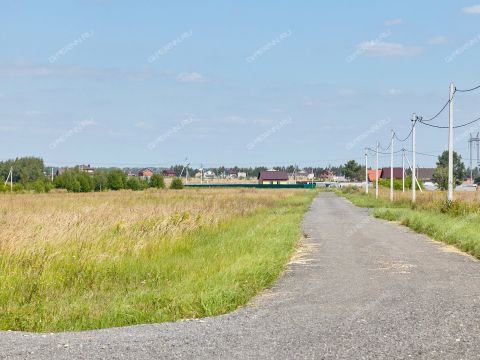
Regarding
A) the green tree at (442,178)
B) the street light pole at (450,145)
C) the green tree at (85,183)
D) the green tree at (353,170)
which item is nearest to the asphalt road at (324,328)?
the street light pole at (450,145)

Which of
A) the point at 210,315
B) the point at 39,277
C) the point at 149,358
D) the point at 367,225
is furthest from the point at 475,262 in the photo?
the point at 367,225

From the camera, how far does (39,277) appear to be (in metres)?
11.5

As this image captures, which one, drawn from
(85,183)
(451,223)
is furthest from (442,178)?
(451,223)

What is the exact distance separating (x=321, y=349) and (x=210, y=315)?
2.58m

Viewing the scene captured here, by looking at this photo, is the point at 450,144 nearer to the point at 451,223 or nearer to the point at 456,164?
the point at 451,223

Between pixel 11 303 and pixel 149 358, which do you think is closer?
pixel 149 358

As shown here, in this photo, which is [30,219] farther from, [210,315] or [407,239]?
[210,315]

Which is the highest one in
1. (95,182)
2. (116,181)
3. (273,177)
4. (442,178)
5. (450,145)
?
(273,177)

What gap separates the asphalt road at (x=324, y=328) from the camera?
21.8 feet

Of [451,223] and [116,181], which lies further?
[116,181]

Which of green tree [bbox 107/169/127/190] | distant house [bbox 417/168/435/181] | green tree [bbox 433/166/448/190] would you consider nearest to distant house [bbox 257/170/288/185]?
distant house [bbox 417/168/435/181]

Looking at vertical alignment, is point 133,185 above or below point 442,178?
below

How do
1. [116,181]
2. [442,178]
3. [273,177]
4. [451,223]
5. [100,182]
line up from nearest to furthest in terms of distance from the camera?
[451,223] < [100,182] < [116,181] < [442,178] < [273,177]

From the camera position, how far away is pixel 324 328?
774 cm
